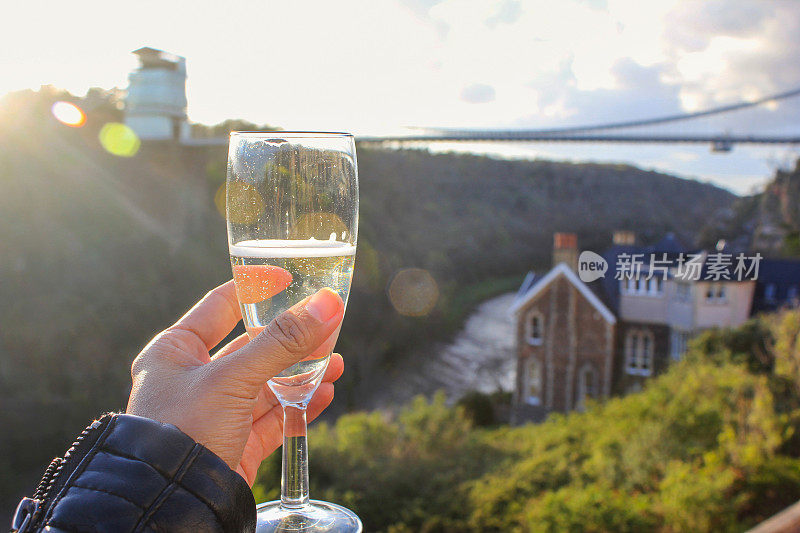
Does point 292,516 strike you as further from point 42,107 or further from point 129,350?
point 42,107

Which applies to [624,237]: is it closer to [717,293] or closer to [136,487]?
[717,293]

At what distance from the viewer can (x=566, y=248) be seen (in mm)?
13867

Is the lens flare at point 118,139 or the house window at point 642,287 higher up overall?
the lens flare at point 118,139

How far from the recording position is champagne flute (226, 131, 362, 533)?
910 mm

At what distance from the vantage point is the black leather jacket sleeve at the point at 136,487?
2.30ft

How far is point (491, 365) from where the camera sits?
23203 mm

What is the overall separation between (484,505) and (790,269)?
611 centimetres

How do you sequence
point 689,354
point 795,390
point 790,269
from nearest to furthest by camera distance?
point 795,390 → point 790,269 → point 689,354

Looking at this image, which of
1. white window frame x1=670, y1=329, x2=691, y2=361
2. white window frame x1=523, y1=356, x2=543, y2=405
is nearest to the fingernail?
white window frame x1=670, y1=329, x2=691, y2=361

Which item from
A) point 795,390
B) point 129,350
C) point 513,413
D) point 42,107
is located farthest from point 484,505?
point 42,107

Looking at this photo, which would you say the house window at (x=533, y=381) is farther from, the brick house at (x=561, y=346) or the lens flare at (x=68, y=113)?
the lens flare at (x=68, y=113)

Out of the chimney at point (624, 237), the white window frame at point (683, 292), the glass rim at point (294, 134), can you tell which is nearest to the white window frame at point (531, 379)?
the white window frame at point (683, 292)

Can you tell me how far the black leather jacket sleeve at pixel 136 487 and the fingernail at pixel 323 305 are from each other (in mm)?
248

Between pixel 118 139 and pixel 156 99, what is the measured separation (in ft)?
9.13
